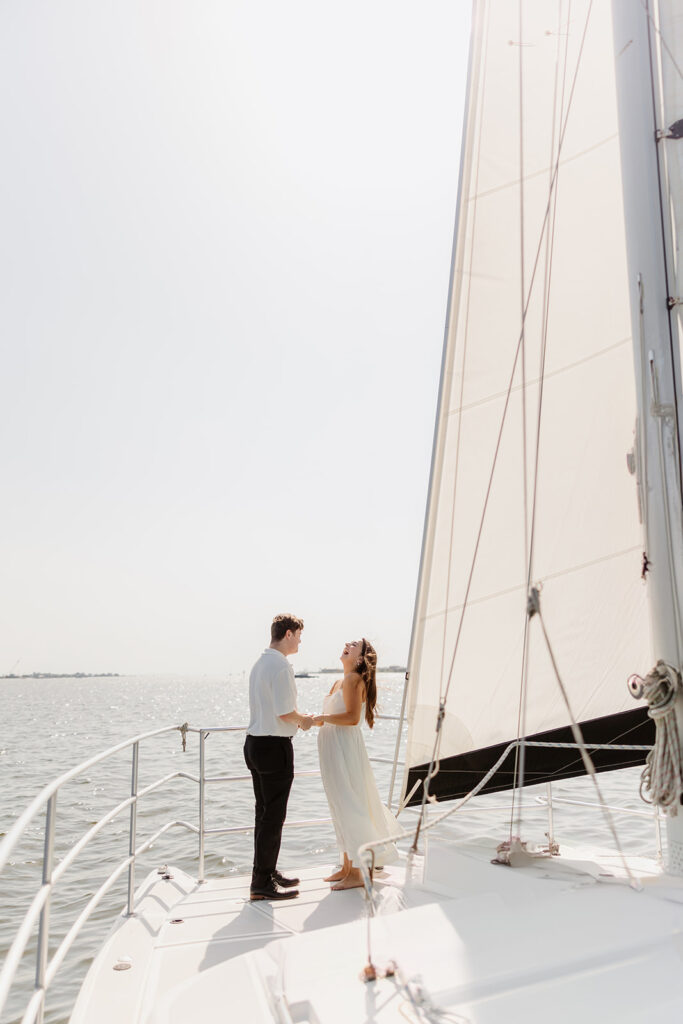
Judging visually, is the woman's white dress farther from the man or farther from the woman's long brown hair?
the man

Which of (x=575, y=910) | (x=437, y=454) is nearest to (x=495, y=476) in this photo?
(x=437, y=454)

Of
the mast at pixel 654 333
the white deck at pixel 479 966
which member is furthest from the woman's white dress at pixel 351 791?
the mast at pixel 654 333

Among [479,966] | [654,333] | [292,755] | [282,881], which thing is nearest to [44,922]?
[479,966]

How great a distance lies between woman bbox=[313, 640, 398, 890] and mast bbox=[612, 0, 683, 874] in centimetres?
189

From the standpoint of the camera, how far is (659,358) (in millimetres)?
2500

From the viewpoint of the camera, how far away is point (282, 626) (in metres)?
4.04

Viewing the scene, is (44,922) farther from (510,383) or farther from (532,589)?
(510,383)

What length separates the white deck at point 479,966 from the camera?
61.8 inches

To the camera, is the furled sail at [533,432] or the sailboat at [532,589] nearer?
the sailboat at [532,589]

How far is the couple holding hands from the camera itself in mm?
3867

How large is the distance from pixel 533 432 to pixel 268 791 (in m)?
2.26

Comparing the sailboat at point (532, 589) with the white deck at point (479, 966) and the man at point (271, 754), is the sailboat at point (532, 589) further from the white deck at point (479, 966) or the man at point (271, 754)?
the man at point (271, 754)

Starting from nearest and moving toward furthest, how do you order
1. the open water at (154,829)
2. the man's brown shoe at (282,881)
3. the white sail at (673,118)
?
the white sail at (673,118) → the man's brown shoe at (282,881) → the open water at (154,829)

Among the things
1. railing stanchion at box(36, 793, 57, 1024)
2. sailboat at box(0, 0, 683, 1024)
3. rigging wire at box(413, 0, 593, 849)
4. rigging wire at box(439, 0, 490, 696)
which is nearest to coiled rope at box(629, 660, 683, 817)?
sailboat at box(0, 0, 683, 1024)
